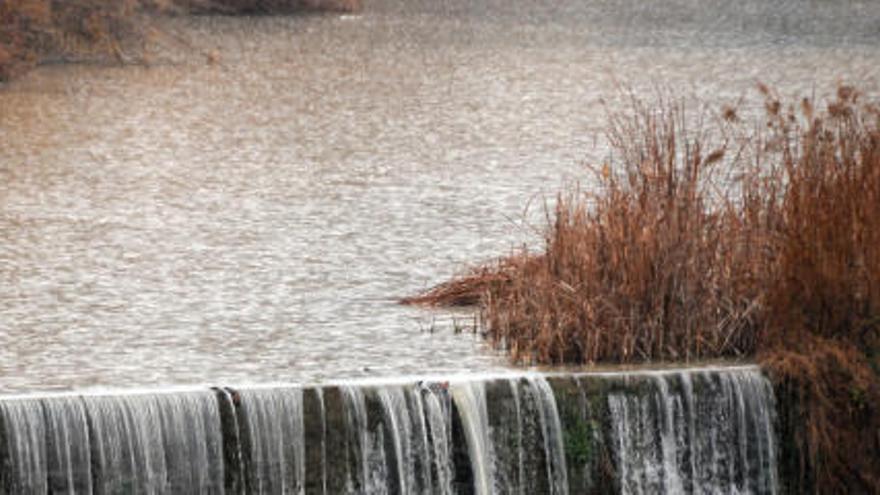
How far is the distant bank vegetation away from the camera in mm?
18391

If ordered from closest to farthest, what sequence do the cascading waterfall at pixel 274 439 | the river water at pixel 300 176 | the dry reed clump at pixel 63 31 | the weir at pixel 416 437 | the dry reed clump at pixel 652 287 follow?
1. the weir at pixel 416 437
2. the cascading waterfall at pixel 274 439
3. the dry reed clump at pixel 652 287
4. the river water at pixel 300 176
5. the dry reed clump at pixel 63 31

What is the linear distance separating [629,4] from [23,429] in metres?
24.5

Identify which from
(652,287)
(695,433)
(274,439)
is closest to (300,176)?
(652,287)

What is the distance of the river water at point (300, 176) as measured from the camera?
796cm

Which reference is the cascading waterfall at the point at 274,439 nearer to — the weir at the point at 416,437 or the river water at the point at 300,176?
the weir at the point at 416,437

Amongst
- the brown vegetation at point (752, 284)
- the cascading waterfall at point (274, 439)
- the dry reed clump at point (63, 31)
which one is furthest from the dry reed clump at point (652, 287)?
the dry reed clump at point (63, 31)

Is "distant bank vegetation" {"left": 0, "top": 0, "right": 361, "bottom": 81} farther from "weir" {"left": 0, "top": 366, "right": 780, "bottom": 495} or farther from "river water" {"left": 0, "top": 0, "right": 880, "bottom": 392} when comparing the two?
"weir" {"left": 0, "top": 366, "right": 780, "bottom": 495}

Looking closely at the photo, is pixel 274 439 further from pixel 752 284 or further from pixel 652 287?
pixel 752 284

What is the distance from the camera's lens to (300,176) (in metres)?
12.8

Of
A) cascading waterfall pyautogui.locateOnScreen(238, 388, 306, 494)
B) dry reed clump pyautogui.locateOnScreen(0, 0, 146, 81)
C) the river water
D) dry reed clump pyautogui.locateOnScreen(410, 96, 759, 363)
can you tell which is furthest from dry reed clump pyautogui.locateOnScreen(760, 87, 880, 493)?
dry reed clump pyautogui.locateOnScreen(0, 0, 146, 81)

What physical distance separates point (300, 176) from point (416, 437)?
596cm

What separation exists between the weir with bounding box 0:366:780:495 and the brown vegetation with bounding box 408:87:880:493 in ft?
0.76

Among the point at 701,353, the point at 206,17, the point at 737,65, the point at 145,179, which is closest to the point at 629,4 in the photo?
the point at 206,17

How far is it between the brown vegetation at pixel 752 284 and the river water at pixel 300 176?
39 cm
